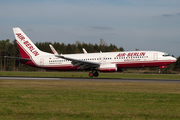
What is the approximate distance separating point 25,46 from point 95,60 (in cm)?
1340

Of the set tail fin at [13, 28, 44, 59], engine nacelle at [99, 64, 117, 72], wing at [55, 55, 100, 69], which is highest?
tail fin at [13, 28, 44, 59]

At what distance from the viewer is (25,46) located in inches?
1697

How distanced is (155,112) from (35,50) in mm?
35255

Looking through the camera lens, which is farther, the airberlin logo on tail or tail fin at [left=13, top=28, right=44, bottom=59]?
the airberlin logo on tail

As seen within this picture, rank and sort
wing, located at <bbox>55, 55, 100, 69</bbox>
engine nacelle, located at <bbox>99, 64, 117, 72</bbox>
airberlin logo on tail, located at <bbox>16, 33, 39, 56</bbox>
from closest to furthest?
engine nacelle, located at <bbox>99, 64, 117, 72</bbox>, wing, located at <bbox>55, 55, 100, 69</bbox>, airberlin logo on tail, located at <bbox>16, 33, 39, 56</bbox>

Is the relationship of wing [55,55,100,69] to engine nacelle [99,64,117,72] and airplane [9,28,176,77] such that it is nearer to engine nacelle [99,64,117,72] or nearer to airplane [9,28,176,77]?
airplane [9,28,176,77]

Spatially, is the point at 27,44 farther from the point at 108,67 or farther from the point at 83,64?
the point at 108,67

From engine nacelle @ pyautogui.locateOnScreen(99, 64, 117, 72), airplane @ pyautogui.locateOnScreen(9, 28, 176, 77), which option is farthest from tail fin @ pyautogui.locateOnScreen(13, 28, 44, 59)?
engine nacelle @ pyautogui.locateOnScreen(99, 64, 117, 72)

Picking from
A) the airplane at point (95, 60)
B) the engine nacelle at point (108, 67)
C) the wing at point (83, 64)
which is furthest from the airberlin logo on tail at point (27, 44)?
the engine nacelle at point (108, 67)

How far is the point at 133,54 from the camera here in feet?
125

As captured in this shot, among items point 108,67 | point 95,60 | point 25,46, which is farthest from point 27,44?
point 108,67

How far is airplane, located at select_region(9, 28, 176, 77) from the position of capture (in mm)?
37438

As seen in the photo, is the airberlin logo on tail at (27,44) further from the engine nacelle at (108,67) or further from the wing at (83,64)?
the engine nacelle at (108,67)

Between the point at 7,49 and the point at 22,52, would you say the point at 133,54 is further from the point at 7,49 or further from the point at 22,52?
the point at 7,49
